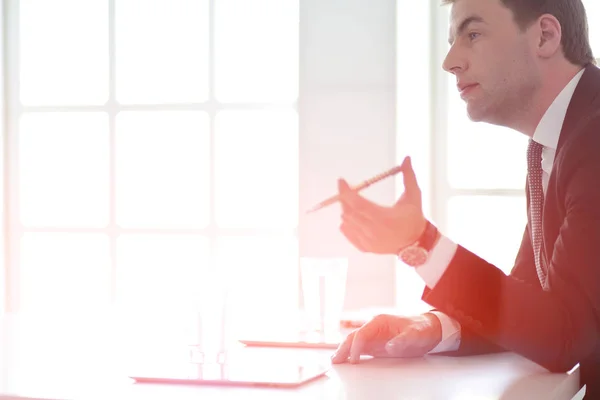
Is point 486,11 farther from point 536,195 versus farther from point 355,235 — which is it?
point 355,235

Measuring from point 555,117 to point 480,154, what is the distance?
1.17 meters

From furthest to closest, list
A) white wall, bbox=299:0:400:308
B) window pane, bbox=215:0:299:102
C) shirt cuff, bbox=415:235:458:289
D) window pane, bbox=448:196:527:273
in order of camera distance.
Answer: window pane, bbox=215:0:299:102, window pane, bbox=448:196:527:273, white wall, bbox=299:0:400:308, shirt cuff, bbox=415:235:458:289

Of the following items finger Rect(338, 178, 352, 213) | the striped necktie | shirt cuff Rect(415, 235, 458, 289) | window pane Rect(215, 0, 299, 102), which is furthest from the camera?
window pane Rect(215, 0, 299, 102)

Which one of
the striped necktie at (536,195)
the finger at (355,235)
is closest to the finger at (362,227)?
the finger at (355,235)

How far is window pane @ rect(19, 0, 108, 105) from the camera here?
3096 millimetres

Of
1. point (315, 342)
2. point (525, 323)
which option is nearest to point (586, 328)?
point (525, 323)

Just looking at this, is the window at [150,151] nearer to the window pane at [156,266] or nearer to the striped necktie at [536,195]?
the window pane at [156,266]

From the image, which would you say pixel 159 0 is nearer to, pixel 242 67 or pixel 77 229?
pixel 242 67

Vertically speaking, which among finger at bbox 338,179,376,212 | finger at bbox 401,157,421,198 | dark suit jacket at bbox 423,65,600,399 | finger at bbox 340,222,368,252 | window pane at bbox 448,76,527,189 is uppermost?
window pane at bbox 448,76,527,189

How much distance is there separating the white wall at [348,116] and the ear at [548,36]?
94 centimetres

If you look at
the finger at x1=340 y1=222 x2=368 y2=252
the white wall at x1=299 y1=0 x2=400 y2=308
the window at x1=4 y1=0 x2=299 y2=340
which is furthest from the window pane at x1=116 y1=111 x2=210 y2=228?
the finger at x1=340 y1=222 x2=368 y2=252

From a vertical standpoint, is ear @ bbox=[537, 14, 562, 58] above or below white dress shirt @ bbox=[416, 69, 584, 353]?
above

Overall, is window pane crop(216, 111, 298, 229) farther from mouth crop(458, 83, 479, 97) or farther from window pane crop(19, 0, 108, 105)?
mouth crop(458, 83, 479, 97)

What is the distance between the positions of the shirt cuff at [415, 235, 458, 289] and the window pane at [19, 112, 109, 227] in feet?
6.45
